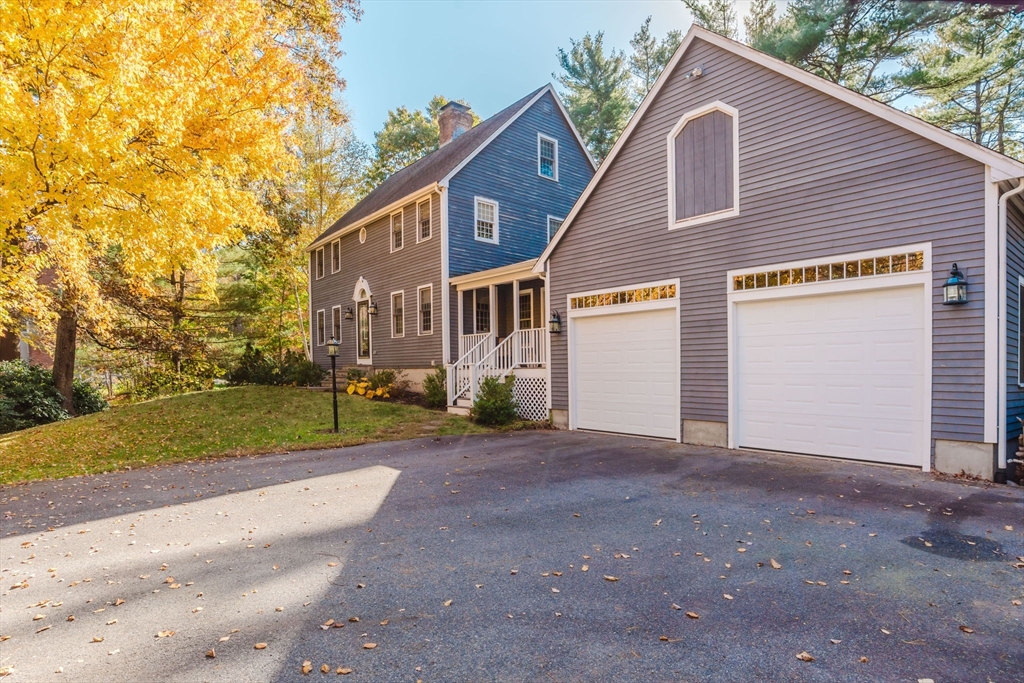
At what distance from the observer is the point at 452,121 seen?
811 inches

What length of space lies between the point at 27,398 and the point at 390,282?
9.97 metres

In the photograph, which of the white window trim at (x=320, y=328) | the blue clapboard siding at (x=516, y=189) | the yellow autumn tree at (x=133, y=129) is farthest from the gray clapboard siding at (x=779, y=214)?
the white window trim at (x=320, y=328)

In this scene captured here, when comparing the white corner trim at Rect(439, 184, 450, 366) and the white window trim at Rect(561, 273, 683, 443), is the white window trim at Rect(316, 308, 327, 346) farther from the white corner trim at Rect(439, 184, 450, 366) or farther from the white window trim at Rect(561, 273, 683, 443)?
the white window trim at Rect(561, 273, 683, 443)

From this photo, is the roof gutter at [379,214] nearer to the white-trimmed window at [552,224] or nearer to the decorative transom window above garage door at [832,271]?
the white-trimmed window at [552,224]

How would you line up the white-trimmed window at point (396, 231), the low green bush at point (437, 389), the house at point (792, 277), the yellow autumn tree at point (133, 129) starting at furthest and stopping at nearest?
the white-trimmed window at point (396, 231) → the low green bush at point (437, 389) → the yellow autumn tree at point (133, 129) → the house at point (792, 277)

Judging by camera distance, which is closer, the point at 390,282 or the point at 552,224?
the point at 390,282

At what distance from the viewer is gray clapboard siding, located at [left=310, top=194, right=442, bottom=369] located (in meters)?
15.7

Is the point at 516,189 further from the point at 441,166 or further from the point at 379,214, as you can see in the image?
the point at 379,214

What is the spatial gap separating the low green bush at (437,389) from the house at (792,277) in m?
4.13

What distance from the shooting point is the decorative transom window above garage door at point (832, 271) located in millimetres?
6887

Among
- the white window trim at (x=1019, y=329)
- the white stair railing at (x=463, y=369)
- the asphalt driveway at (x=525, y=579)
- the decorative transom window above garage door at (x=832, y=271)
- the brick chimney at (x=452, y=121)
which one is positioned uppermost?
the brick chimney at (x=452, y=121)

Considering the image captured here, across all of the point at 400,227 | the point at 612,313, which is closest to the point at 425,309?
the point at 400,227

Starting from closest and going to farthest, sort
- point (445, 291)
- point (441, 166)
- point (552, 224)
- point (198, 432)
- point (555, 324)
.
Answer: point (198, 432) → point (555, 324) → point (445, 291) → point (441, 166) → point (552, 224)

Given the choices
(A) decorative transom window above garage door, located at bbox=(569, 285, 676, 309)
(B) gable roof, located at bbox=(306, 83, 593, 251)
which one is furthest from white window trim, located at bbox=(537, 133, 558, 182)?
(A) decorative transom window above garage door, located at bbox=(569, 285, 676, 309)
